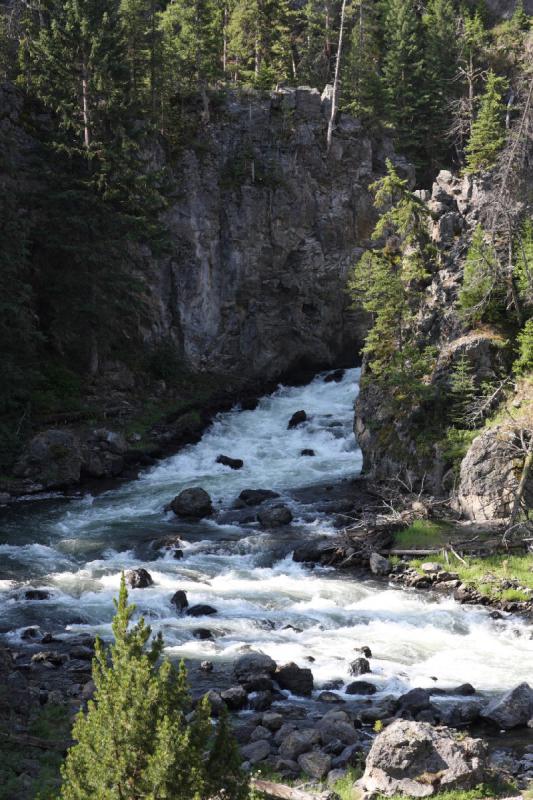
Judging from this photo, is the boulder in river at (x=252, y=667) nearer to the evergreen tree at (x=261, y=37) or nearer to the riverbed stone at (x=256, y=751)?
the riverbed stone at (x=256, y=751)

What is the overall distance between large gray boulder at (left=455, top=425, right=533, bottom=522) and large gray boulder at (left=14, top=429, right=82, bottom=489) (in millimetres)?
15903

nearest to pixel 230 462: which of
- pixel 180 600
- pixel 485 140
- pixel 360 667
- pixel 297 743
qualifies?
pixel 180 600

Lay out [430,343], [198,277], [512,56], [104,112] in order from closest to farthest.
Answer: [430,343]
[104,112]
[198,277]
[512,56]

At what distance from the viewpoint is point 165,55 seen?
148ft

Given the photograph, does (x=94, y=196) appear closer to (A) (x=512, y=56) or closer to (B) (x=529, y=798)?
(B) (x=529, y=798)

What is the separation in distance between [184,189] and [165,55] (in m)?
8.52

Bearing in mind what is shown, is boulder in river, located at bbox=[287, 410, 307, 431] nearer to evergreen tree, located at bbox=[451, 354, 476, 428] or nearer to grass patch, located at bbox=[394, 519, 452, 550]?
evergreen tree, located at bbox=[451, 354, 476, 428]

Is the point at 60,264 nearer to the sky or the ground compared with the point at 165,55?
nearer to the ground

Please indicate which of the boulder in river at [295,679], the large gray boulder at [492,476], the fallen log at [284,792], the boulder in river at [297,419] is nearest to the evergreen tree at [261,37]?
the boulder in river at [297,419]

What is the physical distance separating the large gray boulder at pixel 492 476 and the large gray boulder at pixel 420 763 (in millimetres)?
12186

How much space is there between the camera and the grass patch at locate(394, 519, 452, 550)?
21.9 m

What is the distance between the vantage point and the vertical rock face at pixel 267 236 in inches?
1726

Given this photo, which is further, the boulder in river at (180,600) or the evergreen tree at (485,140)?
the evergreen tree at (485,140)

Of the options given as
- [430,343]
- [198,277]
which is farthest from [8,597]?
[198,277]
